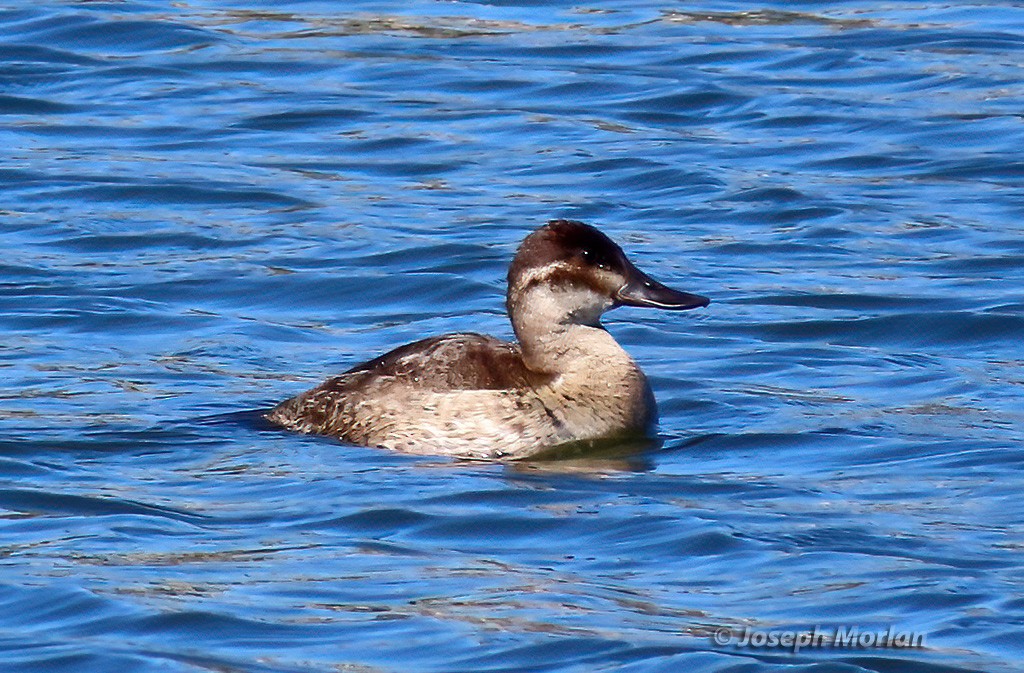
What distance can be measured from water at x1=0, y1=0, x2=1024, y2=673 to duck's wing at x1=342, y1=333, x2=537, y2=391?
33 cm

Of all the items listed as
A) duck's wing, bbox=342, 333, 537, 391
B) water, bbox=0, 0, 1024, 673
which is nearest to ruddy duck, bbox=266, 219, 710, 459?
duck's wing, bbox=342, 333, 537, 391

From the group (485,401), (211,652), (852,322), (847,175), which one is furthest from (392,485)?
(847,175)

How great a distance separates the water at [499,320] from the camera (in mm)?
7391

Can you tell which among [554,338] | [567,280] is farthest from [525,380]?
[567,280]

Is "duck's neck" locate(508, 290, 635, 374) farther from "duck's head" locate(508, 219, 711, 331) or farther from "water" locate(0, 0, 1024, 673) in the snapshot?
"water" locate(0, 0, 1024, 673)

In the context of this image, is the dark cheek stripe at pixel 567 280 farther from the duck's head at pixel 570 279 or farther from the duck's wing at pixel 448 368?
the duck's wing at pixel 448 368

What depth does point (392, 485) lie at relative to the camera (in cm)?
908

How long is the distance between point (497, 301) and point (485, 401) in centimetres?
297

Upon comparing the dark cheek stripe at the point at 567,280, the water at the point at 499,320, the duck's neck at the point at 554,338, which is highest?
the dark cheek stripe at the point at 567,280

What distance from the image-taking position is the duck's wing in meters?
9.75

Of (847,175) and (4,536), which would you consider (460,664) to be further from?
(847,175)

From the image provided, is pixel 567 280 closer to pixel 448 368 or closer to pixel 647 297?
pixel 647 297

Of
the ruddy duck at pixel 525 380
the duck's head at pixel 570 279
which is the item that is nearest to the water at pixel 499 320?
the ruddy duck at pixel 525 380

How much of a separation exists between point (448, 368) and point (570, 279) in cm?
65
